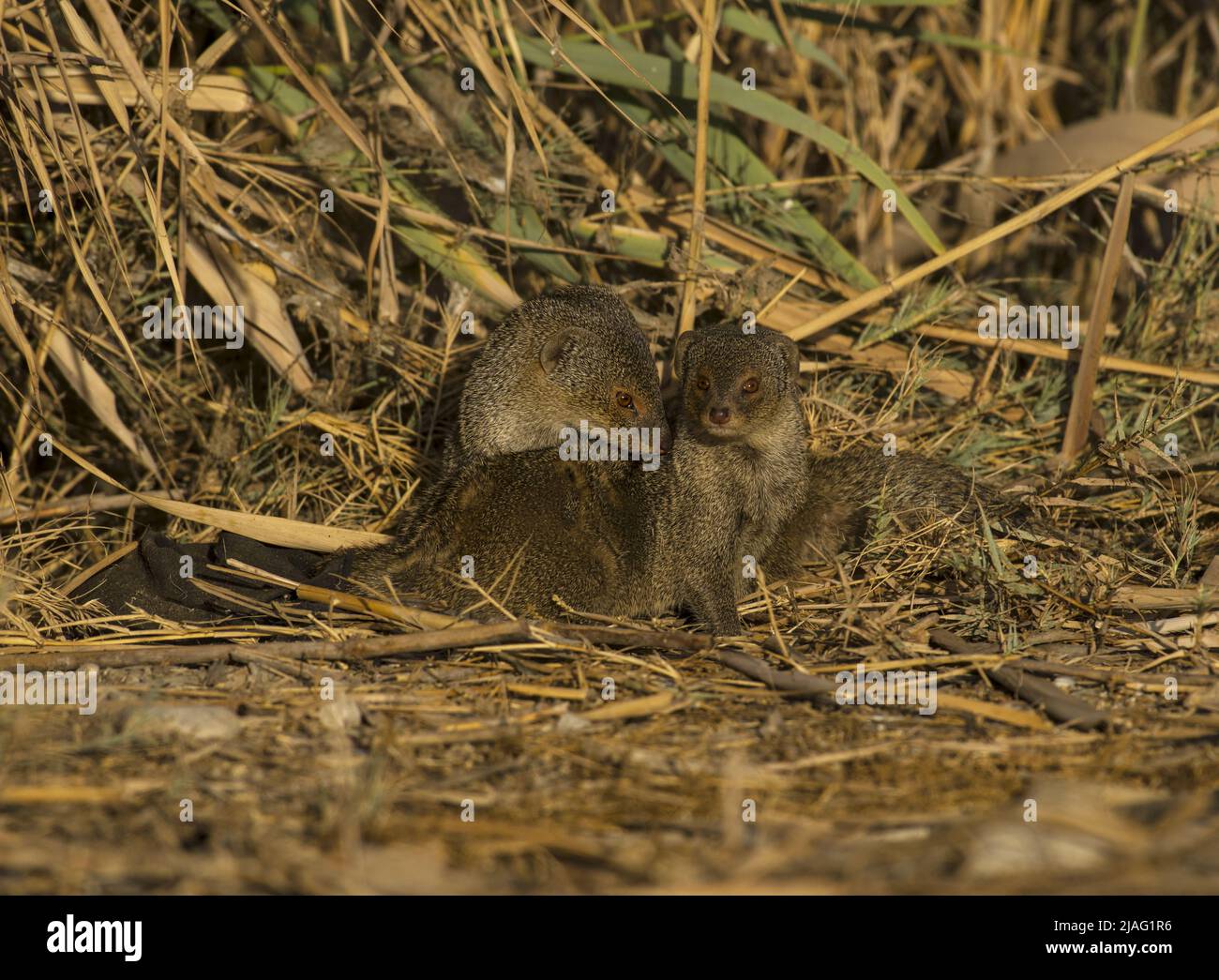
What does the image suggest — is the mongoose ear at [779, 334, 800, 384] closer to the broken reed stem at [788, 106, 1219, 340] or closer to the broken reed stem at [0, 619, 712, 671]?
the broken reed stem at [788, 106, 1219, 340]

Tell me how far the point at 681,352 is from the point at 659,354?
67cm

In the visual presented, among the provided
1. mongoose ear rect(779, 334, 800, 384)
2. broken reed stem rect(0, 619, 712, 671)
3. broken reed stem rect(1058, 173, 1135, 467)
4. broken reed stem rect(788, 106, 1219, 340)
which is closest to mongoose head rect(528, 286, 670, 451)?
mongoose ear rect(779, 334, 800, 384)

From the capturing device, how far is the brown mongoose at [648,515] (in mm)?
A: 3387

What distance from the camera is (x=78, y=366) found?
4012mm

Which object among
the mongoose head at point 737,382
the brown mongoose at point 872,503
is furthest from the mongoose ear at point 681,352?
the brown mongoose at point 872,503

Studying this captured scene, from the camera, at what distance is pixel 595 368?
3.77 m

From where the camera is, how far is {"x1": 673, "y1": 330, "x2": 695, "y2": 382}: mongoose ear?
3.58 meters

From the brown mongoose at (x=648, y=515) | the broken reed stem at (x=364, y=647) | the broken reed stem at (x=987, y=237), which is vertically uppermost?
the broken reed stem at (x=987, y=237)

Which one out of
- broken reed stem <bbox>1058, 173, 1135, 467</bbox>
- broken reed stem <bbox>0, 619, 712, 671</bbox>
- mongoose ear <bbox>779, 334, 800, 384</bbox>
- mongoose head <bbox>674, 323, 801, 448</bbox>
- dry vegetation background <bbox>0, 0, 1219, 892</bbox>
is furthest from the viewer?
broken reed stem <bbox>1058, 173, 1135, 467</bbox>

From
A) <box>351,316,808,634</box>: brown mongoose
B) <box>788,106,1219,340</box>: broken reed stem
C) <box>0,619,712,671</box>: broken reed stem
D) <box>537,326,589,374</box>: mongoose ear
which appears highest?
<box>788,106,1219,340</box>: broken reed stem

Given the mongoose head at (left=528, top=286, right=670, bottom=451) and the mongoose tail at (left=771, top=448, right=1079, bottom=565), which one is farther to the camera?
the mongoose head at (left=528, top=286, right=670, bottom=451)

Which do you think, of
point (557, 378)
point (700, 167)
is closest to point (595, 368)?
point (557, 378)

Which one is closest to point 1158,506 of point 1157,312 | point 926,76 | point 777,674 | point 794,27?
point 1157,312

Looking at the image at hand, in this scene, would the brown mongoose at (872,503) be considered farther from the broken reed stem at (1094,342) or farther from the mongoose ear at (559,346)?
the mongoose ear at (559,346)
